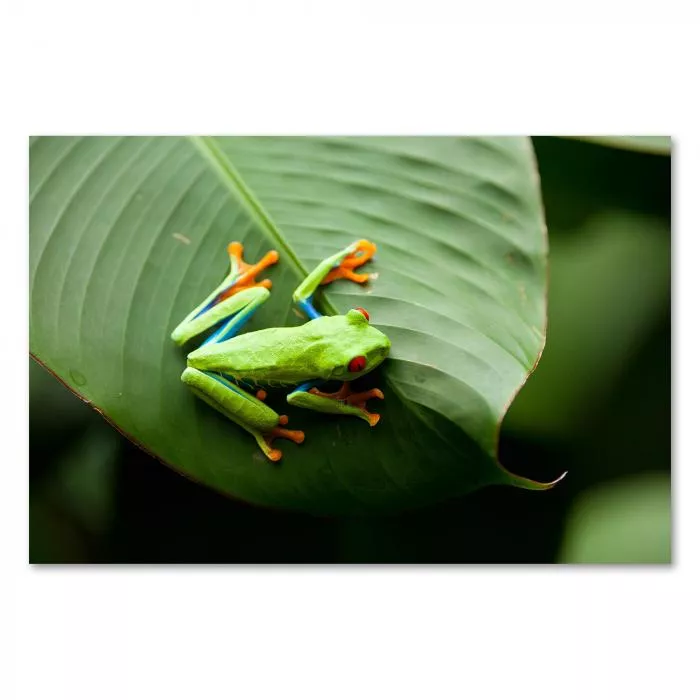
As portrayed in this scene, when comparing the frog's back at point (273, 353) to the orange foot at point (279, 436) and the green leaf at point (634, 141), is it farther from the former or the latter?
the green leaf at point (634, 141)

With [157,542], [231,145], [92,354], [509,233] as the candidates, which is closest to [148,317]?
[92,354]

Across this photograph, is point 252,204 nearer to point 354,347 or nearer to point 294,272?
point 294,272

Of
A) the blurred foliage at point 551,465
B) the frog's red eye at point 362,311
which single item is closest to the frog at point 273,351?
the frog's red eye at point 362,311

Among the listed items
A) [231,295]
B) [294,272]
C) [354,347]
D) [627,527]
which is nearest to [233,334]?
[231,295]

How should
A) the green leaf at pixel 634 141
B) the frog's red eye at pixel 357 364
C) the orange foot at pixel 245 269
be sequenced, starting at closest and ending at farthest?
the frog's red eye at pixel 357 364 → the orange foot at pixel 245 269 → the green leaf at pixel 634 141

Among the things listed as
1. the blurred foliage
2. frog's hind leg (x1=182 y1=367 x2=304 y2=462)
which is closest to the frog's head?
frog's hind leg (x1=182 y1=367 x2=304 y2=462)

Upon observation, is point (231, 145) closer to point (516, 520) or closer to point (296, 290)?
point (296, 290)
